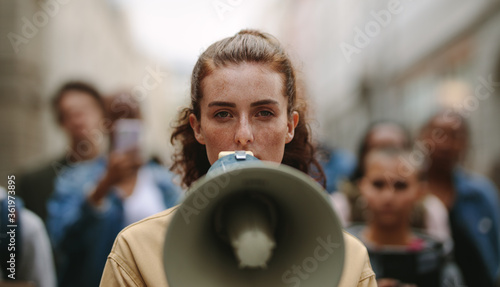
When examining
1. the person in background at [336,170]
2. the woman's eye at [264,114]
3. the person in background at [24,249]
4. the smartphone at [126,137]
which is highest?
the woman's eye at [264,114]

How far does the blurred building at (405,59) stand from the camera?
881 centimetres

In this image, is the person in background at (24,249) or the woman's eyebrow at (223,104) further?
the person in background at (24,249)

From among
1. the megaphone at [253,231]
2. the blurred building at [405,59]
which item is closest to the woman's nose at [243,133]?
the megaphone at [253,231]

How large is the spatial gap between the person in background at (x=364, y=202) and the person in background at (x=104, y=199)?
1395mm

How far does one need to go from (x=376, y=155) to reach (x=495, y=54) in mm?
6133

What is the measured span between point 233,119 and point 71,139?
2.73 metres

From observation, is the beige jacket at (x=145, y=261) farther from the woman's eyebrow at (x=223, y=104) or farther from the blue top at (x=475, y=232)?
the blue top at (x=475, y=232)

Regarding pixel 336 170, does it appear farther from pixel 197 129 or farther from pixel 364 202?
pixel 197 129

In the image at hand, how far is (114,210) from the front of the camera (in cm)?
348

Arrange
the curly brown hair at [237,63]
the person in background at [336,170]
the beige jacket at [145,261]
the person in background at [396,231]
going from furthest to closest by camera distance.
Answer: the person in background at [336,170] < the person in background at [396,231] < the curly brown hair at [237,63] < the beige jacket at [145,261]

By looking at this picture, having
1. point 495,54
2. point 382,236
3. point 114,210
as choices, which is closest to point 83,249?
point 114,210

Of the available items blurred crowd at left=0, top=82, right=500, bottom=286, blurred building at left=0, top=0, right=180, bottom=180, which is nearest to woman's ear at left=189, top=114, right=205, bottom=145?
blurred crowd at left=0, top=82, right=500, bottom=286

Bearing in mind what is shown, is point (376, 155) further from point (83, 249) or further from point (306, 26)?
point (306, 26)

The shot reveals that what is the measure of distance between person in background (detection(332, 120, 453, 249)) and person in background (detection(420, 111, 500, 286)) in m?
0.13
